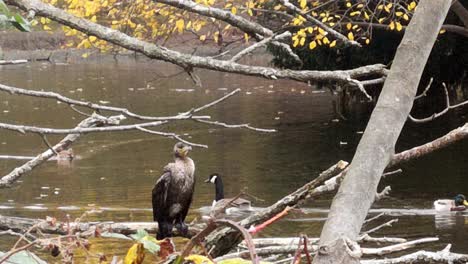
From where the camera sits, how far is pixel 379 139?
2170 millimetres

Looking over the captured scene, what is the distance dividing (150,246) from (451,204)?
13.1 meters

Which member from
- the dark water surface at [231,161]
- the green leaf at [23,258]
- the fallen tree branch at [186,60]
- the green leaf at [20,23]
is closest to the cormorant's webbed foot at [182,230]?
the dark water surface at [231,161]

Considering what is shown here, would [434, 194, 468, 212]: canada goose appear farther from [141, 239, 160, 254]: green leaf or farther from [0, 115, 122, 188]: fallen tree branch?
[141, 239, 160, 254]: green leaf

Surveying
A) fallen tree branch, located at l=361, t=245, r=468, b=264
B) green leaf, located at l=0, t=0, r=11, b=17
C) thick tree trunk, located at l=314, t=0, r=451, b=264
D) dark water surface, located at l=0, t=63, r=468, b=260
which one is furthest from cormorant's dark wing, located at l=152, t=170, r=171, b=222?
thick tree trunk, located at l=314, t=0, r=451, b=264

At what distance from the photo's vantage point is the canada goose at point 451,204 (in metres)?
14.7

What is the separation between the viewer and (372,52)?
23.4 m

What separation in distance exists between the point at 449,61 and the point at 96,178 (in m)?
10.3

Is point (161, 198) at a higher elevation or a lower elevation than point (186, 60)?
lower

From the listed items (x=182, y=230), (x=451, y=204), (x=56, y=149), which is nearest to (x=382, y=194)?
(x=56, y=149)

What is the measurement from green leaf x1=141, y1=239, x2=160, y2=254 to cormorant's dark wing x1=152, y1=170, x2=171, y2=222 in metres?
4.78

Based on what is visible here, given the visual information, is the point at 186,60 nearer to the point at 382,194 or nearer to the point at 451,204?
the point at 382,194

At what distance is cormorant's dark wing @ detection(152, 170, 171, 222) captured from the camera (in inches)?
279

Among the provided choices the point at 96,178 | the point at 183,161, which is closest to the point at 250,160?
the point at 96,178

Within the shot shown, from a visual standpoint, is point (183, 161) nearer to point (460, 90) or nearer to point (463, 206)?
point (463, 206)
